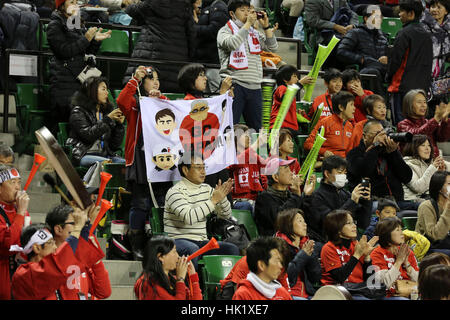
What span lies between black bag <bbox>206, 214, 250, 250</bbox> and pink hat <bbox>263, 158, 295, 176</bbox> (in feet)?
2.40

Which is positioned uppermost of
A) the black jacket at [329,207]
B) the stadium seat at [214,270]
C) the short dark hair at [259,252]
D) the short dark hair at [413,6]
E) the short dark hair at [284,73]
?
the short dark hair at [413,6]

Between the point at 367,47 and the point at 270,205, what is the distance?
491 cm

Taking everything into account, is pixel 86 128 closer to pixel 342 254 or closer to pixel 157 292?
pixel 342 254

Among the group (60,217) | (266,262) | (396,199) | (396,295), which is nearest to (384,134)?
(396,199)

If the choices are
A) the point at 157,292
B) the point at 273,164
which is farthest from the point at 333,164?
the point at 157,292

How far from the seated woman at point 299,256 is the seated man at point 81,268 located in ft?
5.07

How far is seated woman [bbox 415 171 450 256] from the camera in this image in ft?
28.1

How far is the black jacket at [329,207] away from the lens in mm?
8461

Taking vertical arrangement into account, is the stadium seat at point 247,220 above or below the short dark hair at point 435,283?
below

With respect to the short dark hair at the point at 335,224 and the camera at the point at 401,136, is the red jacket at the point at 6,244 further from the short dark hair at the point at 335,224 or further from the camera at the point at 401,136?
the camera at the point at 401,136

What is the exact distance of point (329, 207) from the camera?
338 inches

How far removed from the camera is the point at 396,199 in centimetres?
948

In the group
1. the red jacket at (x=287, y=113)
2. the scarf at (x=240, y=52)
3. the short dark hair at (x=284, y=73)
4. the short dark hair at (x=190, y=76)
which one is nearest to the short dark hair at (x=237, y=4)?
the scarf at (x=240, y=52)

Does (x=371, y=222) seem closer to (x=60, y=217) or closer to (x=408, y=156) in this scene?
(x=408, y=156)
